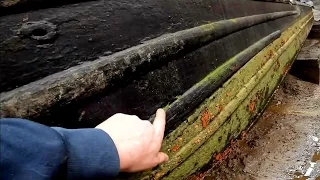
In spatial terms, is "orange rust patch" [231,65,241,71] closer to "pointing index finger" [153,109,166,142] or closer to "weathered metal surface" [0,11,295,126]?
"weathered metal surface" [0,11,295,126]

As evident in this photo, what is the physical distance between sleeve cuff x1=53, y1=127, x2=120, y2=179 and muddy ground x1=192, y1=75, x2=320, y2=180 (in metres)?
0.91

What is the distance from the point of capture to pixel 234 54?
2.24 metres

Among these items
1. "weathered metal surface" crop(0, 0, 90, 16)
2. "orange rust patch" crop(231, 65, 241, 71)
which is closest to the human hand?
"weathered metal surface" crop(0, 0, 90, 16)

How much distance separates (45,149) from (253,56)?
212cm

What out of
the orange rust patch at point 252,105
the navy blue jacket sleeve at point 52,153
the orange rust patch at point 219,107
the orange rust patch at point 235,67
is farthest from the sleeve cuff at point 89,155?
the orange rust patch at point 252,105

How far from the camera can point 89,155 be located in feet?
2.52

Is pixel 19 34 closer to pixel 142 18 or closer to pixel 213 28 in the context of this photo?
pixel 142 18

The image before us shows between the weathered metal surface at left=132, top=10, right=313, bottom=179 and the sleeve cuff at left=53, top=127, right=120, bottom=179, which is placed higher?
the sleeve cuff at left=53, top=127, right=120, bottom=179

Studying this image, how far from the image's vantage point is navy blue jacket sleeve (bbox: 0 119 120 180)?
0.69 meters

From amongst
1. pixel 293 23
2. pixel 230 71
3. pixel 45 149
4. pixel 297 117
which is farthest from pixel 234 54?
pixel 293 23

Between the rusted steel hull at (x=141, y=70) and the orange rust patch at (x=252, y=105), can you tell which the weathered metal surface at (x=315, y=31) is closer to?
the rusted steel hull at (x=141, y=70)

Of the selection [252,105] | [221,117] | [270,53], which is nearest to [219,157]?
[221,117]

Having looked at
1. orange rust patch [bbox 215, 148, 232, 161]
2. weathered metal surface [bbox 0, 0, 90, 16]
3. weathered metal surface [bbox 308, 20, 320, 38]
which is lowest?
weathered metal surface [bbox 308, 20, 320, 38]

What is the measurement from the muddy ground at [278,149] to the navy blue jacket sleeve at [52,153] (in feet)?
→ 3.06
